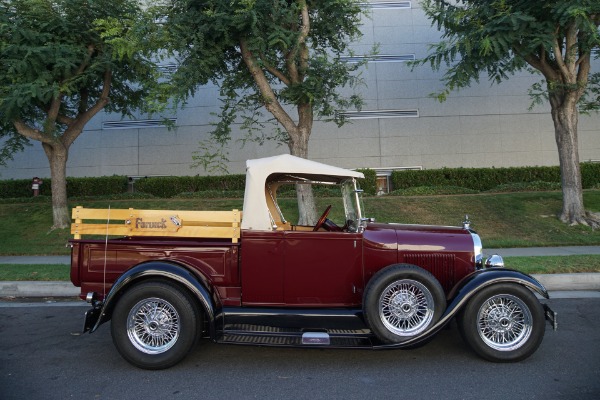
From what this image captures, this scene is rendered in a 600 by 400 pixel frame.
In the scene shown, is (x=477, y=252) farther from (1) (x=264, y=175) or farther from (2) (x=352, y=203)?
(1) (x=264, y=175)

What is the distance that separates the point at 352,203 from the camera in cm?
507

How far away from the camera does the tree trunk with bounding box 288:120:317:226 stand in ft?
34.1

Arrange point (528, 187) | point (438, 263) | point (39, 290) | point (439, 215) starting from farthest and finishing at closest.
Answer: point (528, 187) < point (439, 215) < point (39, 290) < point (438, 263)

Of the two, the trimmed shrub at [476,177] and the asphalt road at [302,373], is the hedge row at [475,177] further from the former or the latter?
the asphalt road at [302,373]

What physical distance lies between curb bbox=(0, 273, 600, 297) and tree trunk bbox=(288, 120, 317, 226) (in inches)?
187

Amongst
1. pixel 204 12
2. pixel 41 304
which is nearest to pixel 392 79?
pixel 204 12

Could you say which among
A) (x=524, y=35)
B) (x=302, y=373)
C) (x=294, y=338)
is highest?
(x=524, y=35)

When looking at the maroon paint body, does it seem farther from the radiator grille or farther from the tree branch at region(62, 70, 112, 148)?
the tree branch at region(62, 70, 112, 148)

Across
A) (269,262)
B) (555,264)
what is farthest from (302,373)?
(555,264)

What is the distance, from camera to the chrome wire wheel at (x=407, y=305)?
432 cm

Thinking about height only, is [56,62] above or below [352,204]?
above

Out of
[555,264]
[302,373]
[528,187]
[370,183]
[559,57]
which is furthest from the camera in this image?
[370,183]

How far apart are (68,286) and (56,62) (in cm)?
608

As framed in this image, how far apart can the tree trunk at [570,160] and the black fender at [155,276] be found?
11136 millimetres
